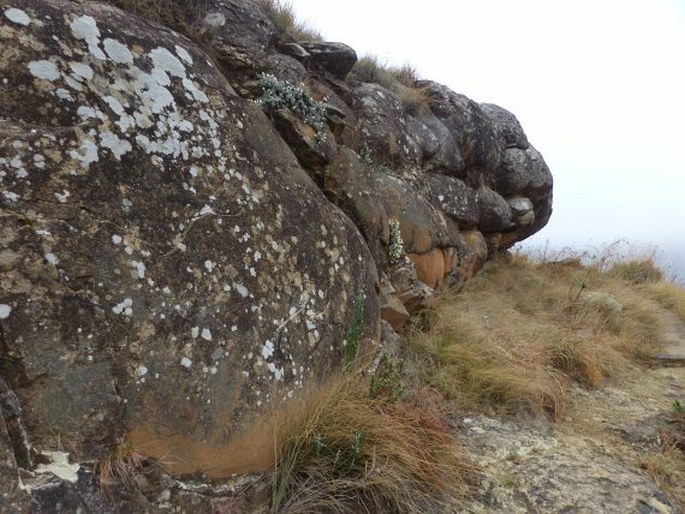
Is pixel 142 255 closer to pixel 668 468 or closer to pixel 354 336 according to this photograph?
pixel 354 336

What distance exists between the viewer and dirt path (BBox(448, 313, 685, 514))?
2635 mm

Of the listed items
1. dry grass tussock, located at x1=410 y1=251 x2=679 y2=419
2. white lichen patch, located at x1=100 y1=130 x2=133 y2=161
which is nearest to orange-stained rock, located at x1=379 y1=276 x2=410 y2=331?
dry grass tussock, located at x1=410 y1=251 x2=679 y2=419

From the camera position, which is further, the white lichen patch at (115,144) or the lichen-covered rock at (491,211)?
the lichen-covered rock at (491,211)

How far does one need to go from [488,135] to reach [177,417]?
6450 millimetres

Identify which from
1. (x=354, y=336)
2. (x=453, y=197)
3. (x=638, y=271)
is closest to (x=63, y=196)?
(x=354, y=336)

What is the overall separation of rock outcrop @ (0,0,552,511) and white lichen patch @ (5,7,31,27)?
0.04 ft

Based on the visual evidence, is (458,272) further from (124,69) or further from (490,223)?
(124,69)

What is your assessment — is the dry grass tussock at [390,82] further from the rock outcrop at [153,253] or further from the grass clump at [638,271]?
the grass clump at [638,271]

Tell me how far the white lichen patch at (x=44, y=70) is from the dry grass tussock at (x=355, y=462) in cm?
204

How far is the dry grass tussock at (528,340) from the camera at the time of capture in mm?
3730

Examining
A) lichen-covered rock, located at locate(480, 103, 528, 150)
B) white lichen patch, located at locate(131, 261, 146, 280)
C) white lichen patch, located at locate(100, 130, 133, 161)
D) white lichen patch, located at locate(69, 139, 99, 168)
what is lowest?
A: white lichen patch, located at locate(131, 261, 146, 280)

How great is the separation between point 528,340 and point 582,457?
172cm

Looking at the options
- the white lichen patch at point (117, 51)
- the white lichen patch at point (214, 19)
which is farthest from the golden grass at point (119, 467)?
the white lichen patch at point (214, 19)

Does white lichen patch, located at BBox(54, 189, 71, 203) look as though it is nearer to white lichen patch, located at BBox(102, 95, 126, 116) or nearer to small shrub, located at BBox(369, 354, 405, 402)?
white lichen patch, located at BBox(102, 95, 126, 116)
